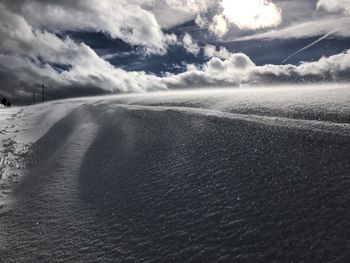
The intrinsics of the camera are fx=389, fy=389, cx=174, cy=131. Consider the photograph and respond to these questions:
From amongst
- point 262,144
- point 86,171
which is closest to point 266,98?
point 262,144

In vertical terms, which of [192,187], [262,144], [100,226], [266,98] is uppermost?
[266,98]

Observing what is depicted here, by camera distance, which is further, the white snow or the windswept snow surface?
the white snow

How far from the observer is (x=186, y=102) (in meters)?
8.55

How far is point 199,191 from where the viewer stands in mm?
4105

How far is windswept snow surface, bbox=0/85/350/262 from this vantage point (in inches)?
123

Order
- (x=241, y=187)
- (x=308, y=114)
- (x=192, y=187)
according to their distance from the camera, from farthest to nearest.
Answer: (x=308, y=114) < (x=192, y=187) < (x=241, y=187)

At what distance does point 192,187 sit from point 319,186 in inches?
52.2

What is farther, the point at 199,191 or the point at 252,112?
the point at 252,112

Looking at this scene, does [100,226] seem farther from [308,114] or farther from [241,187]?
[308,114]

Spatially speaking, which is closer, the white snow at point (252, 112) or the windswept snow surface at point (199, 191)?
the windswept snow surface at point (199, 191)

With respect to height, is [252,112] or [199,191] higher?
[252,112]

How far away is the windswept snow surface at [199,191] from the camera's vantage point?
3123 mm

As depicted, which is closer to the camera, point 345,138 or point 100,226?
point 100,226

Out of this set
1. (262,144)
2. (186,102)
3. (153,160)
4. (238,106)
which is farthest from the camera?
(186,102)
